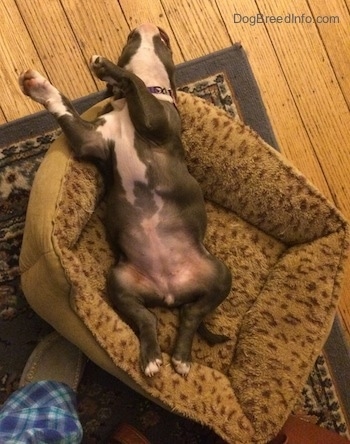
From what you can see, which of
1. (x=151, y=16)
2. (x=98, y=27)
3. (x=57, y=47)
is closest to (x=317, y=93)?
(x=151, y=16)

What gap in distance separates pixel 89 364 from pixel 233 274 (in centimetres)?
50

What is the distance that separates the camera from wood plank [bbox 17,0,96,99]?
→ 6.17 ft

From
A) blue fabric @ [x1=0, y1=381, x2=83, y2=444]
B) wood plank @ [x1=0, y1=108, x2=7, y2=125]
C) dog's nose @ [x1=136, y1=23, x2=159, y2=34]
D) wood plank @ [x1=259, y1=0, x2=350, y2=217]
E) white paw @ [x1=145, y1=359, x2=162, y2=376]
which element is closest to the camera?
blue fabric @ [x1=0, y1=381, x2=83, y2=444]

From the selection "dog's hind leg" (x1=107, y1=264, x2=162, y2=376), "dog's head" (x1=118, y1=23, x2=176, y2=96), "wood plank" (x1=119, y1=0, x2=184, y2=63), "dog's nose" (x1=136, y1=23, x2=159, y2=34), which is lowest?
"dog's hind leg" (x1=107, y1=264, x2=162, y2=376)

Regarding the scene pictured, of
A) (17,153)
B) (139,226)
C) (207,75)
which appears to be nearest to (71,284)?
(139,226)

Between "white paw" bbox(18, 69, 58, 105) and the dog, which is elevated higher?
"white paw" bbox(18, 69, 58, 105)

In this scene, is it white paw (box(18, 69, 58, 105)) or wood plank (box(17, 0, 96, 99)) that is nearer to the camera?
white paw (box(18, 69, 58, 105))

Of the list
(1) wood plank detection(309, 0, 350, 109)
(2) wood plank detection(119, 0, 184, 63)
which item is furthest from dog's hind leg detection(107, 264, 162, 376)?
(1) wood plank detection(309, 0, 350, 109)

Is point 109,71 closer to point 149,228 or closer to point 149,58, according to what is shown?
point 149,58

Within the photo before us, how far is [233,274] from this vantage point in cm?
187

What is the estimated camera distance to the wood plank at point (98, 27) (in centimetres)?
191

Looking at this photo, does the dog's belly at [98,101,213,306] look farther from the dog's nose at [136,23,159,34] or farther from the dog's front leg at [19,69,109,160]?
the dog's nose at [136,23,159,34]

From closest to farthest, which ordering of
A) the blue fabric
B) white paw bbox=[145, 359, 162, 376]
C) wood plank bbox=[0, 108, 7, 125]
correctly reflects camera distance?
the blue fabric < white paw bbox=[145, 359, 162, 376] < wood plank bbox=[0, 108, 7, 125]

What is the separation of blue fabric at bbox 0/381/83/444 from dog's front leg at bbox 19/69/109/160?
25.2 inches
